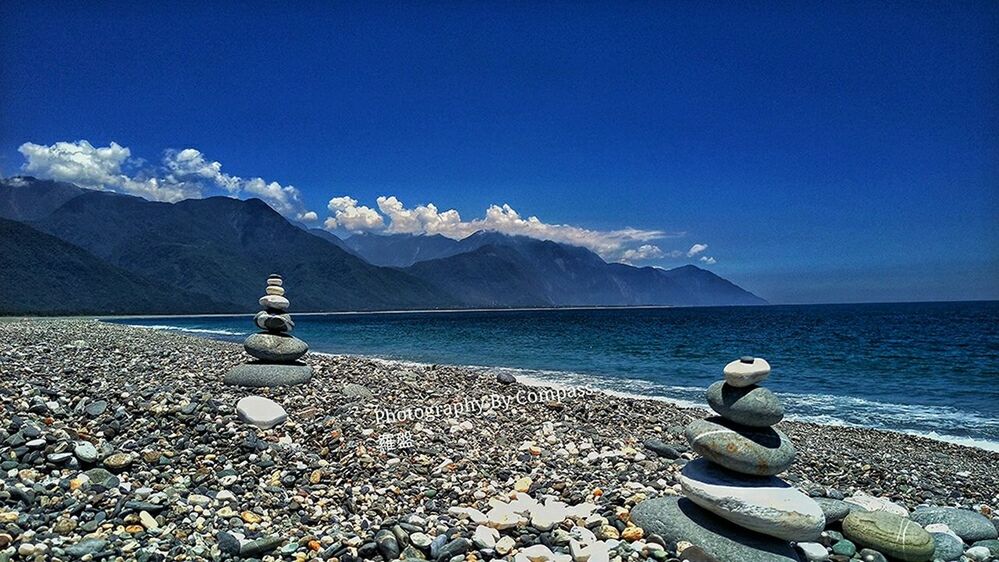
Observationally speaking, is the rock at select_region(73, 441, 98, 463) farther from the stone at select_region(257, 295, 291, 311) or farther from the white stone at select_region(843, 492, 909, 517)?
the white stone at select_region(843, 492, 909, 517)

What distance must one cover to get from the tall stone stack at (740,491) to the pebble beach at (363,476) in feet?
0.96

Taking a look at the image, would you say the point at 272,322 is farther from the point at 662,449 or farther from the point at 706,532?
the point at 706,532

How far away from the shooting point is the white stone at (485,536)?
6.10m

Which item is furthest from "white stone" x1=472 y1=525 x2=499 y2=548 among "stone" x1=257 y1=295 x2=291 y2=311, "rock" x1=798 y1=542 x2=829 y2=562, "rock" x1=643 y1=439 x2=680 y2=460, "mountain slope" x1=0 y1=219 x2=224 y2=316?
"mountain slope" x1=0 y1=219 x2=224 y2=316

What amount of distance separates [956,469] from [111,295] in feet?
490

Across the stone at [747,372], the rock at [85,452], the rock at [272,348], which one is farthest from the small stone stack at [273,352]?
the stone at [747,372]

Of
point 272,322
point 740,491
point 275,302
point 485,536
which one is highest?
point 275,302

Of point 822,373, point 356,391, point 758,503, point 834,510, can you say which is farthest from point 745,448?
point 822,373

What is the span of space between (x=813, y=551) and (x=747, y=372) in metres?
2.33

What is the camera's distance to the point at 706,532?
6352 mm

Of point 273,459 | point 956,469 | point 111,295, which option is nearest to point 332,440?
point 273,459

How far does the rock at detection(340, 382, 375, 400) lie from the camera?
13088 millimetres

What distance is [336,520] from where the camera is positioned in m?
6.80

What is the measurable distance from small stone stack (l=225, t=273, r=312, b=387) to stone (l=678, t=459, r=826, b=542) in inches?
406
